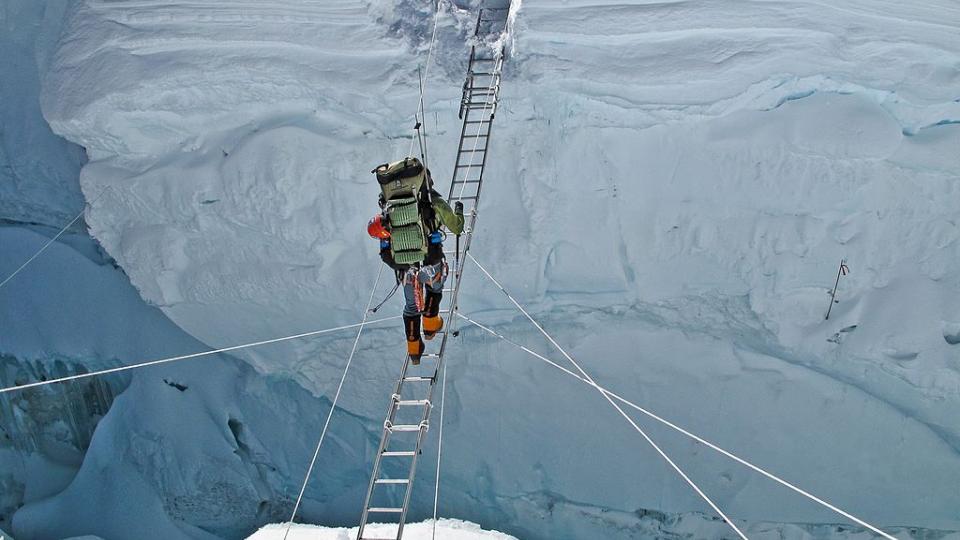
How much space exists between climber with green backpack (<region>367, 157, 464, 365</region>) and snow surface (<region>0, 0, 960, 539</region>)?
222cm

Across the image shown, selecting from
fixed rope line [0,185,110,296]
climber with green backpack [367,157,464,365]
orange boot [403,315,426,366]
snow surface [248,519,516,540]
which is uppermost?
climber with green backpack [367,157,464,365]

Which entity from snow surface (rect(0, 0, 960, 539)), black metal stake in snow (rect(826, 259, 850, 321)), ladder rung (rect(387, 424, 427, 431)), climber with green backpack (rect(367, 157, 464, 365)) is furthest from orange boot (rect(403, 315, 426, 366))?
black metal stake in snow (rect(826, 259, 850, 321))

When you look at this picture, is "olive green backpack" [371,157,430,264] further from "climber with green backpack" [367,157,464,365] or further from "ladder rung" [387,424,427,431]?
"ladder rung" [387,424,427,431]

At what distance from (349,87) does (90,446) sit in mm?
3830

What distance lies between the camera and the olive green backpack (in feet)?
12.5

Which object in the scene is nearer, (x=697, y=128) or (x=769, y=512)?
(x=697, y=128)

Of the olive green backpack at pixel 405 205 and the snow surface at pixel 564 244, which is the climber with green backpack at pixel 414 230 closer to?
the olive green backpack at pixel 405 205

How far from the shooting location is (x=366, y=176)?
6.39 metres

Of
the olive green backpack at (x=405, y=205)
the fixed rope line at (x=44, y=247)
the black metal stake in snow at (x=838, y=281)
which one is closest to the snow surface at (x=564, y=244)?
the black metal stake in snow at (x=838, y=281)

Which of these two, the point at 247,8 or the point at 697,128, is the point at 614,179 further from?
the point at 247,8

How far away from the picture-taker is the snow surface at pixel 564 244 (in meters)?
5.93

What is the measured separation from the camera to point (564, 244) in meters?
6.46

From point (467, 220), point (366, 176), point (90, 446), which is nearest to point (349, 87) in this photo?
point (366, 176)

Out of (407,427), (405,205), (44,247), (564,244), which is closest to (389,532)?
(564,244)
